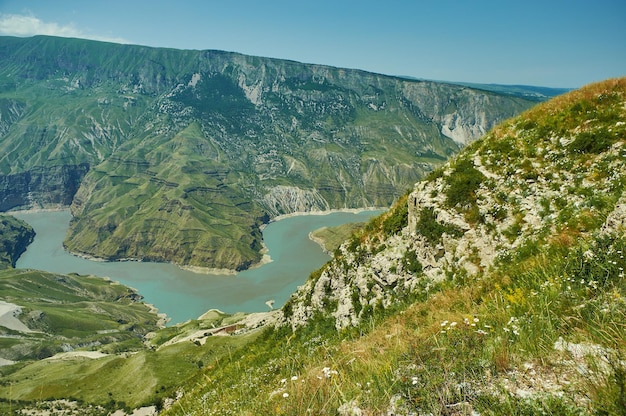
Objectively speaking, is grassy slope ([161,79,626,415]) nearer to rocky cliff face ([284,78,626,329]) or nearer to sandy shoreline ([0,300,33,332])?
rocky cliff face ([284,78,626,329])

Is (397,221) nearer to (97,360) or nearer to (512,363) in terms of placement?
(512,363)

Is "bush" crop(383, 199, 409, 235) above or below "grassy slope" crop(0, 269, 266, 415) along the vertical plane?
above

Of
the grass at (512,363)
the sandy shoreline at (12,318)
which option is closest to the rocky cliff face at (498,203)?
the grass at (512,363)

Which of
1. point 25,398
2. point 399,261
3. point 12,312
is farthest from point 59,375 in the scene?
point 399,261

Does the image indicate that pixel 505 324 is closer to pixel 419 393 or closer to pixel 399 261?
pixel 419 393

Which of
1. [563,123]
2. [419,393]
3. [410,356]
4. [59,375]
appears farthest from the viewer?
[59,375]

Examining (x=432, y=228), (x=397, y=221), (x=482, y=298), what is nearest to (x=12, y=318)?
(x=397, y=221)

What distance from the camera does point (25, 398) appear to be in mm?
85875

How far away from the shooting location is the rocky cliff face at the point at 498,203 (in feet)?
51.6

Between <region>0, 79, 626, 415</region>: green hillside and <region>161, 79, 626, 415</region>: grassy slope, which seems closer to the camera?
<region>161, 79, 626, 415</region>: grassy slope

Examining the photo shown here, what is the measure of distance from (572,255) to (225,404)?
375 inches

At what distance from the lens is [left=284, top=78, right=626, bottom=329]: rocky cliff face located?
51.6ft

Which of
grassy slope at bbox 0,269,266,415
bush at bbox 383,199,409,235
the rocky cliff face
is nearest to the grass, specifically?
the rocky cliff face

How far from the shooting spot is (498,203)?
61.9 feet
